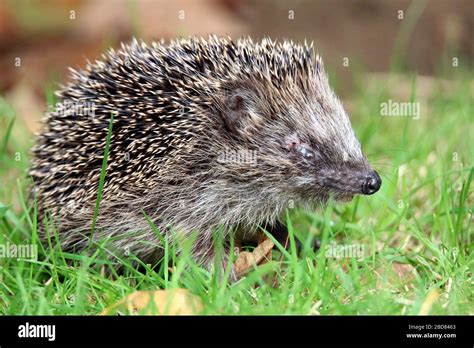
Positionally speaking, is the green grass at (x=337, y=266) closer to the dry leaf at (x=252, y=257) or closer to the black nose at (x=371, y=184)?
the dry leaf at (x=252, y=257)

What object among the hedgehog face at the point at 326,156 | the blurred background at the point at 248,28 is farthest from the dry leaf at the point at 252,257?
the blurred background at the point at 248,28

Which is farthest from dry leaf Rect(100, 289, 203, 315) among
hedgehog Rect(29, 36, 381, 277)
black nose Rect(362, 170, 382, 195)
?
black nose Rect(362, 170, 382, 195)

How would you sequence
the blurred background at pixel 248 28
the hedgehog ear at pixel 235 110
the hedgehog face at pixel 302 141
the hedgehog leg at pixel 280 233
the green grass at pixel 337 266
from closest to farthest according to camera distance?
1. the green grass at pixel 337 266
2. the hedgehog face at pixel 302 141
3. the hedgehog ear at pixel 235 110
4. the hedgehog leg at pixel 280 233
5. the blurred background at pixel 248 28

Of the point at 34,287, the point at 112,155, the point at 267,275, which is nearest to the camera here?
the point at 34,287

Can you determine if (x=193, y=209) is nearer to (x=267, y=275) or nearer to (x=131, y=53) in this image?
(x=267, y=275)

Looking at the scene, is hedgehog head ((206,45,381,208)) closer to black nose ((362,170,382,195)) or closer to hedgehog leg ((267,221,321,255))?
black nose ((362,170,382,195))
